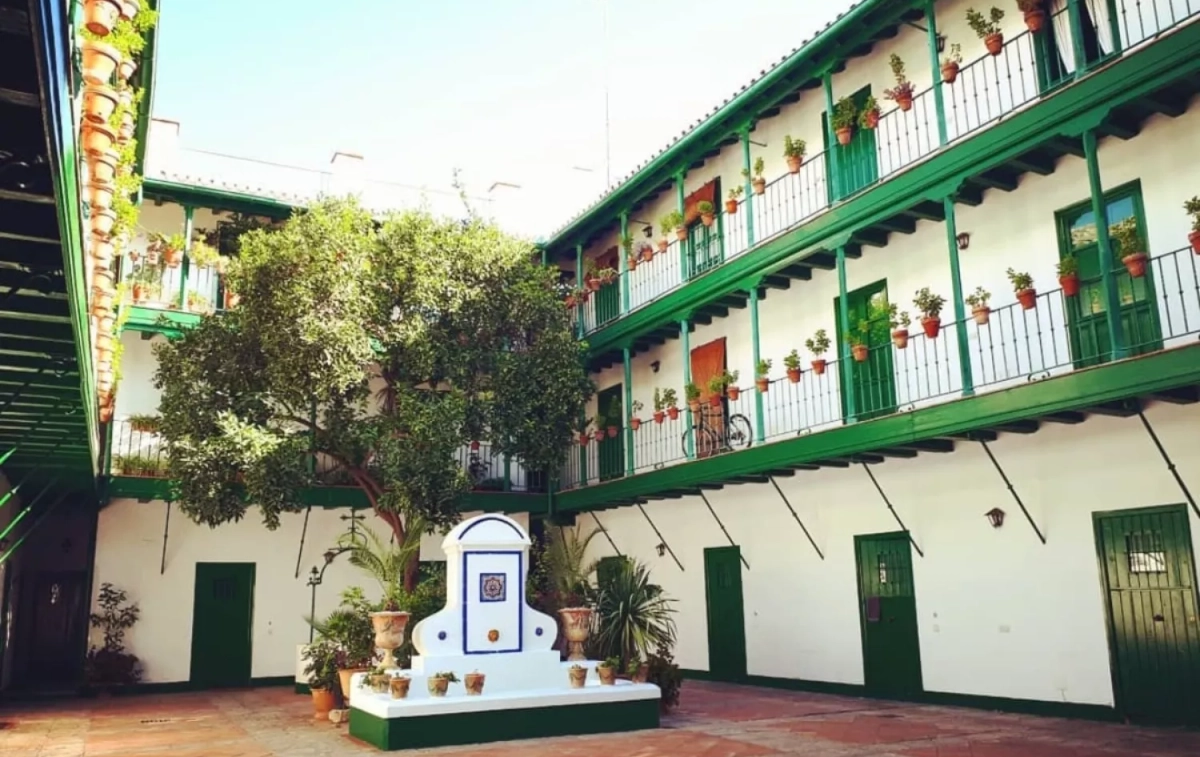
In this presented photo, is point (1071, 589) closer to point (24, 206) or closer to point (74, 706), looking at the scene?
point (24, 206)

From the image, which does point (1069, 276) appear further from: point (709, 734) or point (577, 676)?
point (577, 676)

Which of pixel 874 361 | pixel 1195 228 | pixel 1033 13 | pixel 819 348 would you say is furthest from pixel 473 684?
pixel 1033 13

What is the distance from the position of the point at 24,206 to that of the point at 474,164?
1481 cm

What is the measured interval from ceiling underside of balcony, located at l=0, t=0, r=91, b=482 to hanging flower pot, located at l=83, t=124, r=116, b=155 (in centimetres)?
56

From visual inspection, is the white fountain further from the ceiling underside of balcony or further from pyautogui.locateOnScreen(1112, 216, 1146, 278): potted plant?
pyautogui.locateOnScreen(1112, 216, 1146, 278): potted plant

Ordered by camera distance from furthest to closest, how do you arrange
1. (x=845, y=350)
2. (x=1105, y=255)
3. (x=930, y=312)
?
(x=845, y=350) < (x=930, y=312) < (x=1105, y=255)

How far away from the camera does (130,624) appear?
54.9 feet

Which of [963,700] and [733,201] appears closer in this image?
[963,700]

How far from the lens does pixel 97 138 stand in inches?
190

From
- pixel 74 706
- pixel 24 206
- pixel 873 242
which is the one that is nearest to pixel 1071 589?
pixel 873 242

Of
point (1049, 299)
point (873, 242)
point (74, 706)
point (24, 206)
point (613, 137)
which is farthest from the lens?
point (613, 137)

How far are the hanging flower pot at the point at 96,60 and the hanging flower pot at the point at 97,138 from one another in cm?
27

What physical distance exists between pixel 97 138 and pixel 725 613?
13.6 metres

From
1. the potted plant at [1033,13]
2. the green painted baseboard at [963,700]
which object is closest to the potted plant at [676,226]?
the potted plant at [1033,13]
